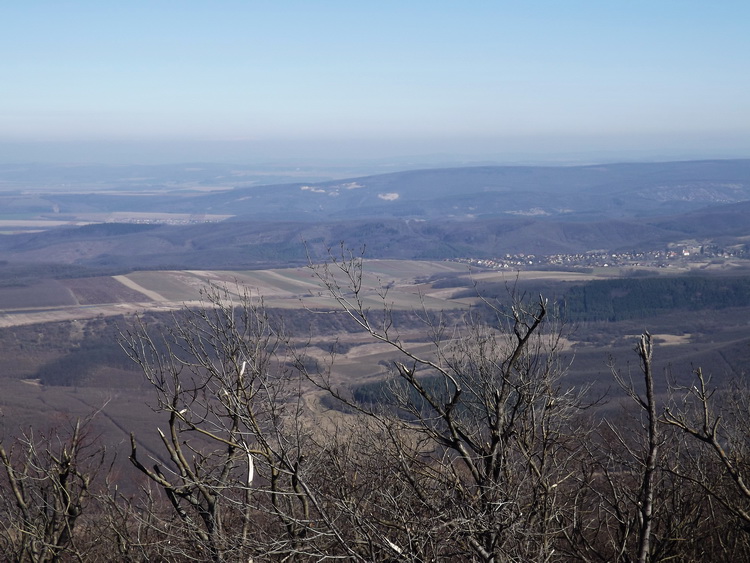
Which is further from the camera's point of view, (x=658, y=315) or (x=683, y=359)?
(x=658, y=315)

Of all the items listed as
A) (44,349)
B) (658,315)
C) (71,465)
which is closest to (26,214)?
(44,349)

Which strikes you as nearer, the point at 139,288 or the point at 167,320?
the point at 167,320

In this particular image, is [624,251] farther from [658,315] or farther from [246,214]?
[246,214]

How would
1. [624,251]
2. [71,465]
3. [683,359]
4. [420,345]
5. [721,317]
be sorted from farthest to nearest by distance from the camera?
[624,251] < [721,317] < [420,345] < [683,359] < [71,465]

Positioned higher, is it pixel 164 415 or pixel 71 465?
pixel 71 465

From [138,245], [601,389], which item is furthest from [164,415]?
[138,245]

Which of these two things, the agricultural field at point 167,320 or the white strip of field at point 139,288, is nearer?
the agricultural field at point 167,320

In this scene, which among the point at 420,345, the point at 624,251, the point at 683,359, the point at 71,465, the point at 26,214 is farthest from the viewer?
the point at 26,214

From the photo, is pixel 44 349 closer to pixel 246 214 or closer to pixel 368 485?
pixel 368 485

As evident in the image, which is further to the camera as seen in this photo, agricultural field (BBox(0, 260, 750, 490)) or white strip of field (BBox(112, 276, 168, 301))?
white strip of field (BBox(112, 276, 168, 301))

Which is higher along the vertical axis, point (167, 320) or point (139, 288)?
point (167, 320)
